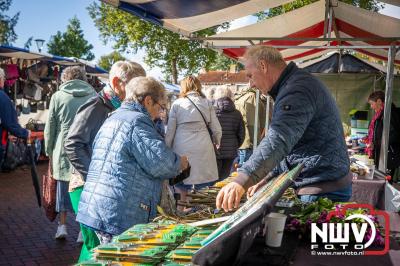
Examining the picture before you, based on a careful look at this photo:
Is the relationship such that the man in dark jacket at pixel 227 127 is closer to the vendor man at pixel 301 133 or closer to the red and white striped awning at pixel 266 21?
the red and white striped awning at pixel 266 21

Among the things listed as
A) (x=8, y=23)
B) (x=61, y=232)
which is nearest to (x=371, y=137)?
(x=61, y=232)

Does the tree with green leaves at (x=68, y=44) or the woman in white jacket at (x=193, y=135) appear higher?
the tree with green leaves at (x=68, y=44)

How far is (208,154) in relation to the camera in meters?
5.39

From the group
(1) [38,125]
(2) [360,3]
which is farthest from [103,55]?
(1) [38,125]

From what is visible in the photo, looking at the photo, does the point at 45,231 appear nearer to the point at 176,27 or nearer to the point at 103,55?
the point at 176,27

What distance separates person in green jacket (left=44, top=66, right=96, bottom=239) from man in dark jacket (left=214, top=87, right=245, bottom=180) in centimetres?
225

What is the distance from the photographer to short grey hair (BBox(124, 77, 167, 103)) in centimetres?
288

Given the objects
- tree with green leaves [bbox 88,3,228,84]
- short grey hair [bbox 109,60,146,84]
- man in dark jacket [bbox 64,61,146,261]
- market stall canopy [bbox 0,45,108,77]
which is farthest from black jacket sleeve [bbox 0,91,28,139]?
tree with green leaves [bbox 88,3,228,84]

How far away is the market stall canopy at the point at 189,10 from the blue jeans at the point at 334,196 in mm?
2309

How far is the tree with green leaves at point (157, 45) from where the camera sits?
1002 inches

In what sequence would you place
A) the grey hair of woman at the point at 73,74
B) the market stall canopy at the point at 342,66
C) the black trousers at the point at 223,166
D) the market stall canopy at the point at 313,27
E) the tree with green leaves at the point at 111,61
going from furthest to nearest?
1. the tree with green leaves at the point at 111,61
2. the market stall canopy at the point at 342,66
3. the black trousers at the point at 223,166
4. the market stall canopy at the point at 313,27
5. the grey hair of woman at the point at 73,74

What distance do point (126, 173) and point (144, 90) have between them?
54 centimetres

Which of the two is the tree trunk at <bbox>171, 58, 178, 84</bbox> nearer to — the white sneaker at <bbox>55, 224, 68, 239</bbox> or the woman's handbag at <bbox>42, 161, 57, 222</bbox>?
the white sneaker at <bbox>55, 224, 68, 239</bbox>
